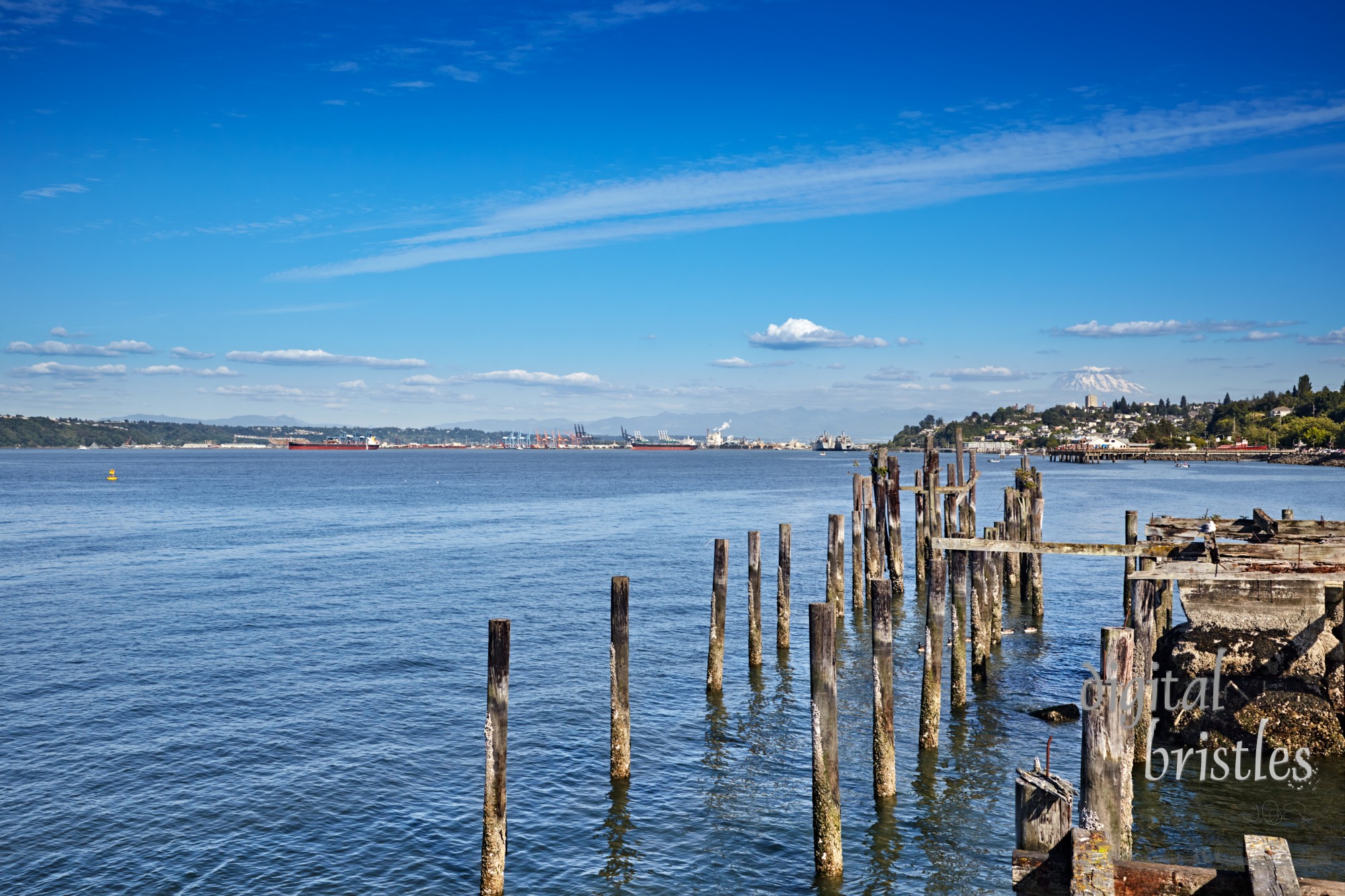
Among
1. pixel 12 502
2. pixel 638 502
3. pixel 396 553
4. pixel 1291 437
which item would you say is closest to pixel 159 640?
pixel 396 553

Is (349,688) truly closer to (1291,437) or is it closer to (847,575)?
(847,575)

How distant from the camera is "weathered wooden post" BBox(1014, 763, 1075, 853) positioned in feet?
20.1

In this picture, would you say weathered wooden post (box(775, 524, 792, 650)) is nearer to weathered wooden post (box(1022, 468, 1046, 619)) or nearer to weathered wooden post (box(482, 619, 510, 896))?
weathered wooden post (box(1022, 468, 1046, 619))

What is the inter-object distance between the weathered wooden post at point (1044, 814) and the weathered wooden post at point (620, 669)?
888cm

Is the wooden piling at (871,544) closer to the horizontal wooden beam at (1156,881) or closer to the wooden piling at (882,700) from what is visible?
the wooden piling at (882,700)

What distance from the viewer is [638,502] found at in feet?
275

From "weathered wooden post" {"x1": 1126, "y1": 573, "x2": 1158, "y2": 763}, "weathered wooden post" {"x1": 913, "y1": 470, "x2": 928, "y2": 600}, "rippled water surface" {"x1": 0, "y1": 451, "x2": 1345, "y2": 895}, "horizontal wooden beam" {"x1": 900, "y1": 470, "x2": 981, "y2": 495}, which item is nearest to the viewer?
"rippled water surface" {"x1": 0, "y1": 451, "x2": 1345, "y2": 895}

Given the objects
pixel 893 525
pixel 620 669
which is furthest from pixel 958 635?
pixel 893 525

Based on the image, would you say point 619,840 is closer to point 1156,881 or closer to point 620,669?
point 620,669

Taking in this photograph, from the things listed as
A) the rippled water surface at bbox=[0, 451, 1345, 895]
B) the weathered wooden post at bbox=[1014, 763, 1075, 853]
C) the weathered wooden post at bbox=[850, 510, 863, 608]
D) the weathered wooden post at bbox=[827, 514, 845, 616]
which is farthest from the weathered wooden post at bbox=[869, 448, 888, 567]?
the weathered wooden post at bbox=[1014, 763, 1075, 853]

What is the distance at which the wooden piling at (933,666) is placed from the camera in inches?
672

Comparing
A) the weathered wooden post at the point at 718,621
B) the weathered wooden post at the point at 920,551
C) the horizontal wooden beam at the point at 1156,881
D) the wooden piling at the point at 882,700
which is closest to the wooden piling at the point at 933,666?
the wooden piling at the point at 882,700

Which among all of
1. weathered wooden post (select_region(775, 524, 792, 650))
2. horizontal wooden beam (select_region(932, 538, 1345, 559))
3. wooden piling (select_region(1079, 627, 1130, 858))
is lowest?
weathered wooden post (select_region(775, 524, 792, 650))

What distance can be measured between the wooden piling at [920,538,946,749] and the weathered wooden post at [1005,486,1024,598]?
39.1ft
